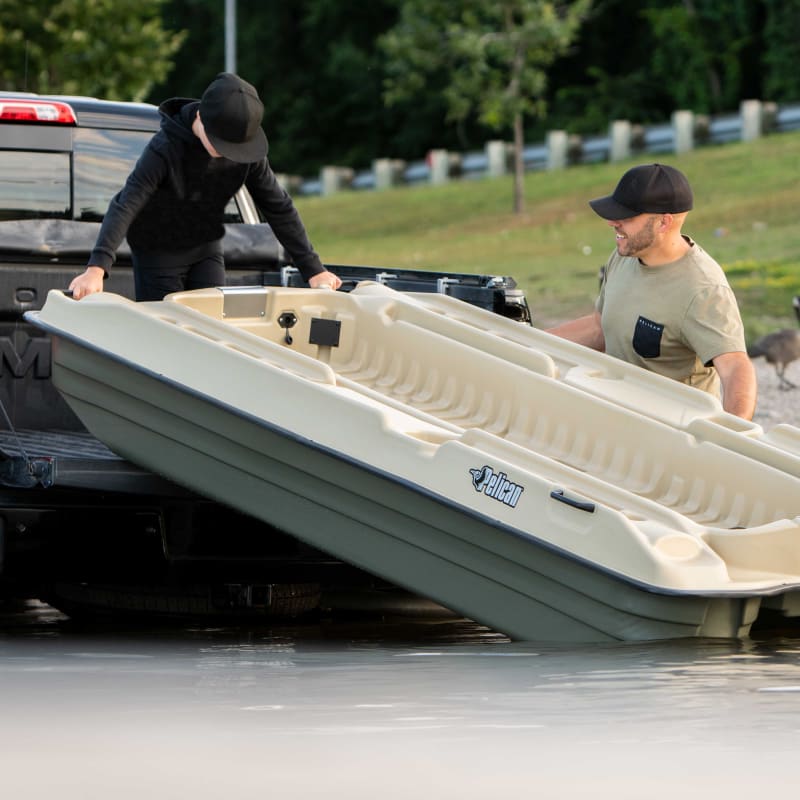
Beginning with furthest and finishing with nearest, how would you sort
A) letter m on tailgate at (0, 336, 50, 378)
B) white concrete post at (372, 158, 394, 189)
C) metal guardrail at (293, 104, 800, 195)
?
white concrete post at (372, 158, 394, 189) → metal guardrail at (293, 104, 800, 195) → letter m on tailgate at (0, 336, 50, 378)

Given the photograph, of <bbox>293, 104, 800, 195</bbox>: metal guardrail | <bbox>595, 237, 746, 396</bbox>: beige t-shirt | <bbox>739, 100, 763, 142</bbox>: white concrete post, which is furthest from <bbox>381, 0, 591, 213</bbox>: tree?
<bbox>595, 237, 746, 396</bbox>: beige t-shirt

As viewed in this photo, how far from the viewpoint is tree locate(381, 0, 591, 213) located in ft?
123

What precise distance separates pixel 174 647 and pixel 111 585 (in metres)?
0.46

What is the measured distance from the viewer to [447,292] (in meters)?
8.16

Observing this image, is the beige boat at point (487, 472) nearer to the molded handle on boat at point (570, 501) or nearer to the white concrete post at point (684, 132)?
the molded handle on boat at point (570, 501)

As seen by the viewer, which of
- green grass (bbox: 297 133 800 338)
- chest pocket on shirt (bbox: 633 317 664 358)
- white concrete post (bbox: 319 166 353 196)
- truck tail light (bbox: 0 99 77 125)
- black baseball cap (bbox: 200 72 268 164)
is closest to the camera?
black baseball cap (bbox: 200 72 268 164)

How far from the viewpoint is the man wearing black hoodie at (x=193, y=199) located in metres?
7.00

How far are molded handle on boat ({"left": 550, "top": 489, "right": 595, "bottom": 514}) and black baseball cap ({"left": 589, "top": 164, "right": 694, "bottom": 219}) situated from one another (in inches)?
54.1

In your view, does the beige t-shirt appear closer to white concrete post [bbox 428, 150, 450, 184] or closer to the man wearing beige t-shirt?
the man wearing beige t-shirt

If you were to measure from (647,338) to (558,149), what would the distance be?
113ft

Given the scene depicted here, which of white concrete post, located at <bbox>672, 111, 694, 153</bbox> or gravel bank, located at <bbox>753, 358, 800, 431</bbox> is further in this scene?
white concrete post, located at <bbox>672, 111, 694, 153</bbox>

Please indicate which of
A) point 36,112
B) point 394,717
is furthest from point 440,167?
point 394,717

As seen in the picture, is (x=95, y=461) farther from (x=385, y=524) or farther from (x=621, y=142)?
(x=621, y=142)

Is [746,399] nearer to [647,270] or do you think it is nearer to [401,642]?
[647,270]
